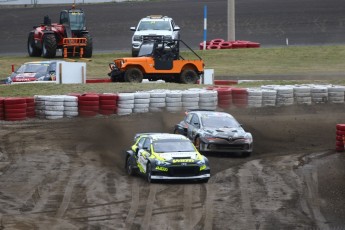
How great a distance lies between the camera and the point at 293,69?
143 feet

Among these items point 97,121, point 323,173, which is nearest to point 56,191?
point 323,173

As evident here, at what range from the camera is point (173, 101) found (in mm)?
29750

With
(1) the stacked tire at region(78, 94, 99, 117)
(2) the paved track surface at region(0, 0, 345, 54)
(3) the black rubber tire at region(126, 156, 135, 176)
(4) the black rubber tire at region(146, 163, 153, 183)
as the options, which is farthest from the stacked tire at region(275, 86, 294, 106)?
(2) the paved track surface at region(0, 0, 345, 54)

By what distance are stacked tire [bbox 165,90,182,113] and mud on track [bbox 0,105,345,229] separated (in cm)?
81

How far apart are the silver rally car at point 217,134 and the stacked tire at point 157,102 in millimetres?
4144

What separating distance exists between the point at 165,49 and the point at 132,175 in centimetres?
1390

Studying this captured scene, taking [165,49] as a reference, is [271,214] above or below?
below

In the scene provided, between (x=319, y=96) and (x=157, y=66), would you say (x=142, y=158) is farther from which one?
(x=157, y=66)

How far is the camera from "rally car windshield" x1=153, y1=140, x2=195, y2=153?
21328 mm

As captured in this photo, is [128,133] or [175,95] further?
[175,95]

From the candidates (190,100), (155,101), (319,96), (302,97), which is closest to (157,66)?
(190,100)

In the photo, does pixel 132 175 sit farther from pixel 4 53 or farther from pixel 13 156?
pixel 4 53

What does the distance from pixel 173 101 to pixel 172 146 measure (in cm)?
832

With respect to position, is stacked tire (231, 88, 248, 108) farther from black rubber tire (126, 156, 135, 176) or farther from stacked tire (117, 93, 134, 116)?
black rubber tire (126, 156, 135, 176)
